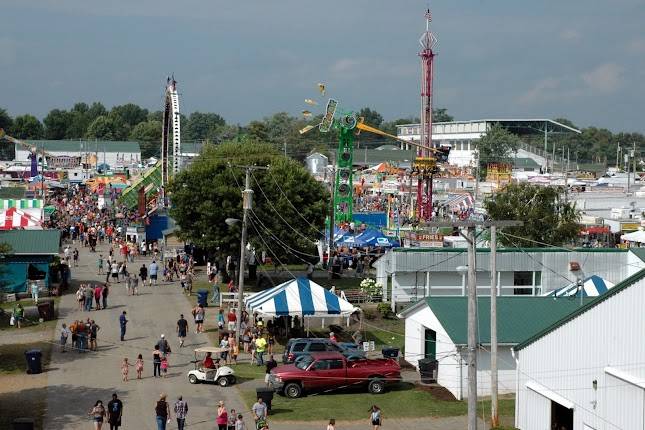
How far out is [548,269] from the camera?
41500mm

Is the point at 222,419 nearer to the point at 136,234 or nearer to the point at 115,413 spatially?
the point at 115,413

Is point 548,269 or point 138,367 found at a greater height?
point 548,269

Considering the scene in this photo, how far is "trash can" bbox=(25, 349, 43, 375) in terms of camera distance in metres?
29.7

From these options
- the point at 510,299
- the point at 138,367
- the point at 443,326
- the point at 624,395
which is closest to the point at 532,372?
the point at 624,395

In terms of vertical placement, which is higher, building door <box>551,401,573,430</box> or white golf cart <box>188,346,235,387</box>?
building door <box>551,401,573,430</box>

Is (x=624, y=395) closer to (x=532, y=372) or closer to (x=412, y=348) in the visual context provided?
(x=532, y=372)

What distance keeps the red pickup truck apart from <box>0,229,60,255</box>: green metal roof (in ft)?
61.6

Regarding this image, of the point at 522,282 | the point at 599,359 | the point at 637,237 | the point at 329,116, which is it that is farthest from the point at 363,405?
the point at 329,116

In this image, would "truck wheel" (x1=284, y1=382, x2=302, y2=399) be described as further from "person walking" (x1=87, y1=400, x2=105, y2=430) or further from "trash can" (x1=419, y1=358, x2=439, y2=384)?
"person walking" (x1=87, y1=400, x2=105, y2=430)

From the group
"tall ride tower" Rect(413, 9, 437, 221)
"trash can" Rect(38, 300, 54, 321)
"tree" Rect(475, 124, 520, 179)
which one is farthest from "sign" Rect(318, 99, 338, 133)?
"tree" Rect(475, 124, 520, 179)

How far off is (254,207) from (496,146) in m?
124

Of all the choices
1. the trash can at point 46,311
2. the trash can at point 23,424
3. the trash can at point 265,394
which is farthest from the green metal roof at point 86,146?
the trash can at point 23,424

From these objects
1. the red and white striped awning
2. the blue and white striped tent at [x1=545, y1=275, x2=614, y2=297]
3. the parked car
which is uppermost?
the red and white striped awning

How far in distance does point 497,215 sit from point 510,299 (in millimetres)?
18701
